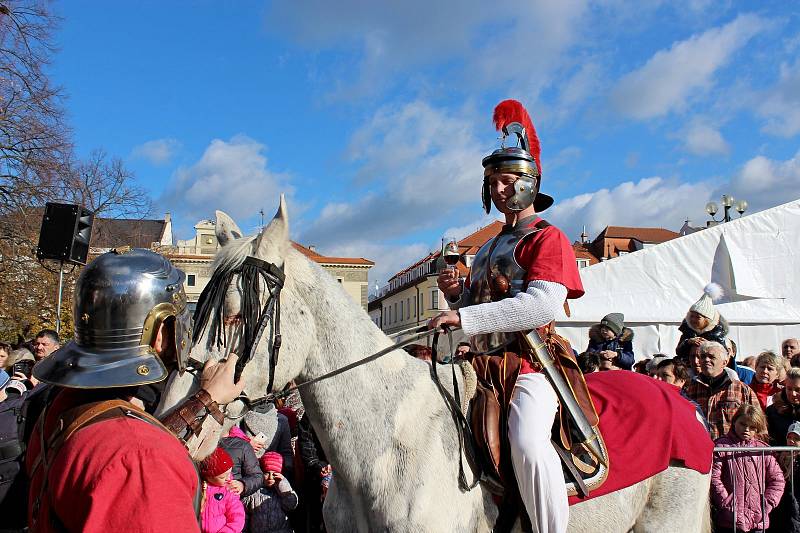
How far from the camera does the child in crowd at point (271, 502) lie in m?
5.42

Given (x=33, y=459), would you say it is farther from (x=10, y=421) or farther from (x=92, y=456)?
(x=10, y=421)

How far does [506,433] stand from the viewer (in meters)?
3.19

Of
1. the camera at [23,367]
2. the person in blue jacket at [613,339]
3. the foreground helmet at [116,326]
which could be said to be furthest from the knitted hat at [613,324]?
the foreground helmet at [116,326]

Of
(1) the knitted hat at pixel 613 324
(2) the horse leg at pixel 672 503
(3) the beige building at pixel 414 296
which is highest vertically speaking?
(3) the beige building at pixel 414 296

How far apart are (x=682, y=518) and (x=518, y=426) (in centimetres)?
162

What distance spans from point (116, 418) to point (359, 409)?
4.98 feet

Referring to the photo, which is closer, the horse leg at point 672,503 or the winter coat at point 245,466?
the horse leg at point 672,503

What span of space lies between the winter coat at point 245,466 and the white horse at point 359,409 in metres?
2.27

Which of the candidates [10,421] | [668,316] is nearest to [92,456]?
[10,421]

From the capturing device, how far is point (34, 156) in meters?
18.4

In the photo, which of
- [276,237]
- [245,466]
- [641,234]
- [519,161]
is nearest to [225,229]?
[276,237]

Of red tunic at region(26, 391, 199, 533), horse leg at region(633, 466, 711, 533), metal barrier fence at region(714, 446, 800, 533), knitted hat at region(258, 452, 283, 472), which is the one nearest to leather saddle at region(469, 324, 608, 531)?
horse leg at region(633, 466, 711, 533)

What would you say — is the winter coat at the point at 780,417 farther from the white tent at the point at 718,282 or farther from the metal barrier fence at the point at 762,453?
the white tent at the point at 718,282

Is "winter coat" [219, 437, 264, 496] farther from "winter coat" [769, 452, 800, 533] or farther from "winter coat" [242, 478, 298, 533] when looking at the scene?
"winter coat" [769, 452, 800, 533]
